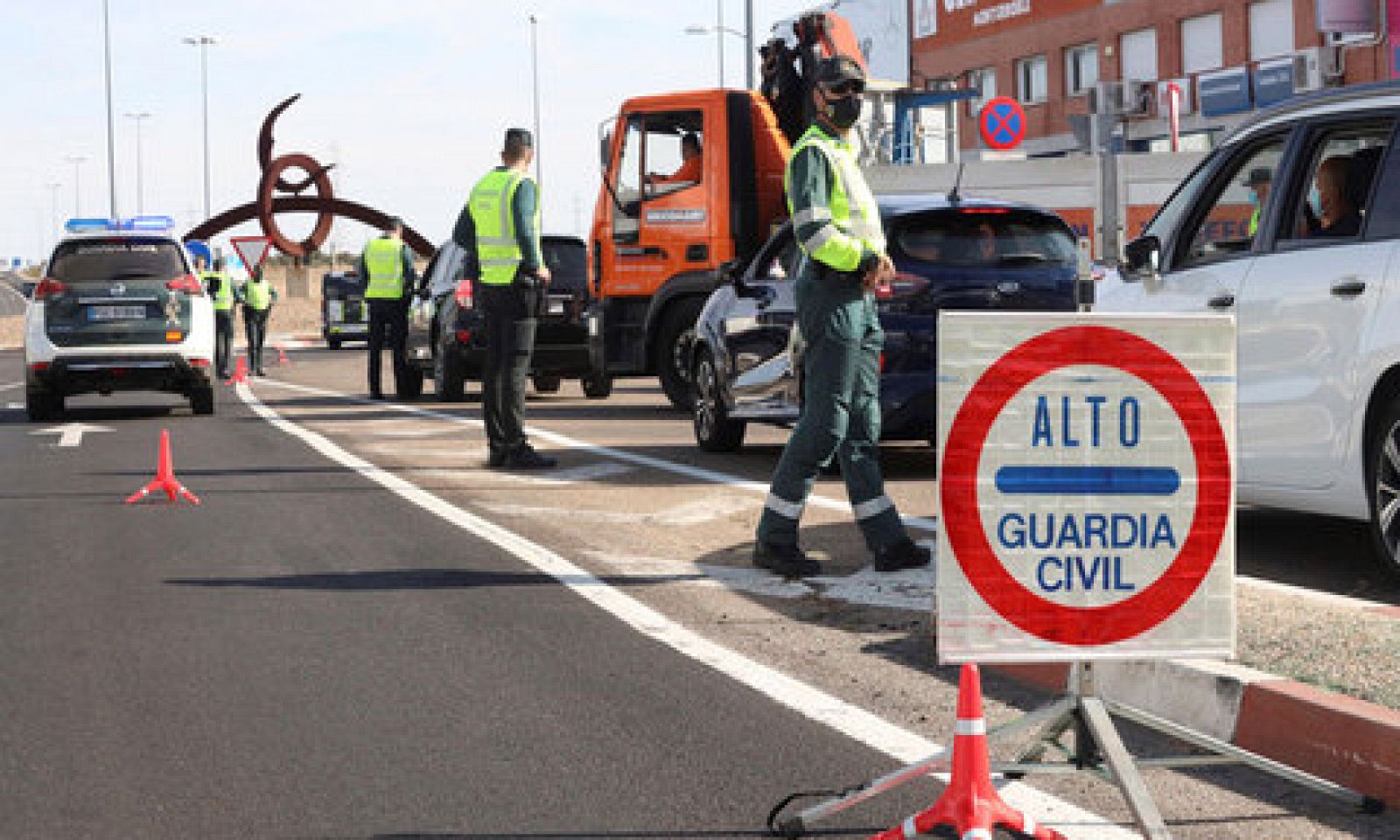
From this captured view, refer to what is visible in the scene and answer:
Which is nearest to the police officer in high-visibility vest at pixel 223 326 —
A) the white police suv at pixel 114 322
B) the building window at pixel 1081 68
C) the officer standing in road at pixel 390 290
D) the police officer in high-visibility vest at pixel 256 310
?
the police officer in high-visibility vest at pixel 256 310

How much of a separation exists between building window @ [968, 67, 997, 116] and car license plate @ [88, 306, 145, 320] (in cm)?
3908

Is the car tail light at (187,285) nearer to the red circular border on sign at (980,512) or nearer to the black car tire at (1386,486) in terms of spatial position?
the black car tire at (1386,486)

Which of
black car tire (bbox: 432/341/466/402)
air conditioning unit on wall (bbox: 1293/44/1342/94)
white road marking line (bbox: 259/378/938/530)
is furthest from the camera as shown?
air conditioning unit on wall (bbox: 1293/44/1342/94)

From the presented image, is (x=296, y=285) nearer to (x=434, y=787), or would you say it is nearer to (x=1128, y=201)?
(x=1128, y=201)

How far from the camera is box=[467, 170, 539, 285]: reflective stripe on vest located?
43.1 ft

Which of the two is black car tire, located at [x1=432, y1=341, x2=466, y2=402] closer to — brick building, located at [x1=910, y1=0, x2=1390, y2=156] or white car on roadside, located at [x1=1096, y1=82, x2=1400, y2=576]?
white car on roadside, located at [x1=1096, y1=82, x2=1400, y2=576]

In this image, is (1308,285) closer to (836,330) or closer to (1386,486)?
(1386,486)

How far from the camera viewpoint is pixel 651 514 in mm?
10758

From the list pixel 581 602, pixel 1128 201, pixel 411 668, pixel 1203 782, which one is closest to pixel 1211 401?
pixel 1203 782

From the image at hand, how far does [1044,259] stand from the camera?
12133 millimetres

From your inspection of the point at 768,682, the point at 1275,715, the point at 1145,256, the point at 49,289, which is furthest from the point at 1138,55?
the point at 1275,715

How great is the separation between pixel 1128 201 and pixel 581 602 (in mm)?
24046

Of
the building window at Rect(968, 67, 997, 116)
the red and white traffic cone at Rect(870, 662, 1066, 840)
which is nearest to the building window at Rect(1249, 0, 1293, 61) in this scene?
the building window at Rect(968, 67, 997, 116)

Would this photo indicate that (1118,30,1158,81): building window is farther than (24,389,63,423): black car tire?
Yes
